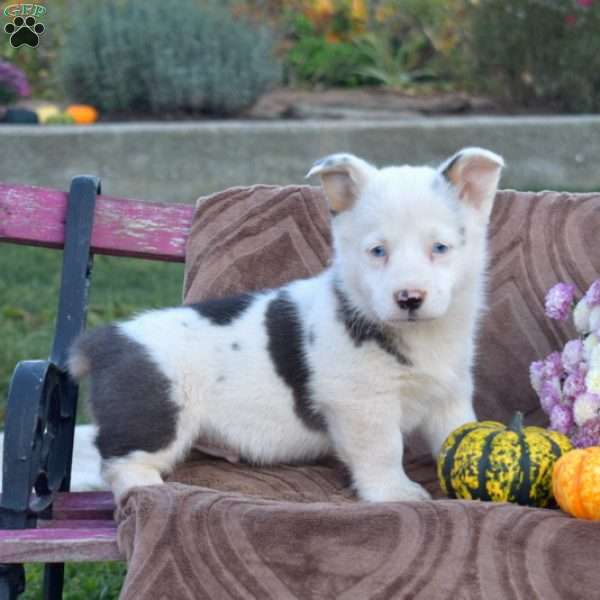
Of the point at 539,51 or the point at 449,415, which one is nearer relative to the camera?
the point at 449,415

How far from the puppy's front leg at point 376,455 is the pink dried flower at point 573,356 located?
541mm

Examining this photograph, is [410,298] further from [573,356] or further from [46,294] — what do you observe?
[46,294]

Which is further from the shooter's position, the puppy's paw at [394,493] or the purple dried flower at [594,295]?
the purple dried flower at [594,295]

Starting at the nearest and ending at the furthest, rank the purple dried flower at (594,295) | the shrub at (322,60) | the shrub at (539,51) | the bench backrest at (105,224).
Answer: the purple dried flower at (594,295) < the bench backrest at (105,224) < the shrub at (539,51) < the shrub at (322,60)

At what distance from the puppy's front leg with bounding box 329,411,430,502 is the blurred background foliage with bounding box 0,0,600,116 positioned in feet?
22.2

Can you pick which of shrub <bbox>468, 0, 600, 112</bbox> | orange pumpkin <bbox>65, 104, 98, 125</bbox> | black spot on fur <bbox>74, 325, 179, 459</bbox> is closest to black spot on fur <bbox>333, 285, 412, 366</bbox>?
black spot on fur <bbox>74, 325, 179, 459</bbox>

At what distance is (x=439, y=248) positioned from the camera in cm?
327

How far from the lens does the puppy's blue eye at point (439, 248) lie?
10.7 ft

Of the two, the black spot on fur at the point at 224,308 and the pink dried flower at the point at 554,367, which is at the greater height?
the black spot on fur at the point at 224,308

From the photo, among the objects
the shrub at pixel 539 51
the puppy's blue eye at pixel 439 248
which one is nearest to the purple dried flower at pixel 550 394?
the puppy's blue eye at pixel 439 248

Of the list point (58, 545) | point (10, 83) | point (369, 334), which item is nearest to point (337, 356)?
point (369, 334)

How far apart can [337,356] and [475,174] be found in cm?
62

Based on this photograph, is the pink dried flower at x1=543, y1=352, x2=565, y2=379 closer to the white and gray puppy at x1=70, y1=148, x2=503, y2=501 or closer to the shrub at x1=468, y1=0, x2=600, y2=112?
the white and gray puppy at x1=70, y1=148, x2=503, y2=501

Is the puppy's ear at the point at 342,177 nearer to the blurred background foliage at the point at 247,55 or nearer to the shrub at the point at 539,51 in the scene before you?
the blurred background foliage at the point at 247,55
